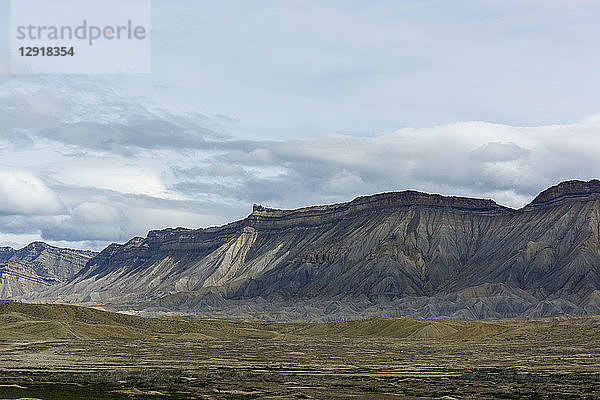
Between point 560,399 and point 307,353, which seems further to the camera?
point 307,353

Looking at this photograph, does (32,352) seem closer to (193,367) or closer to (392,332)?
(193,367)

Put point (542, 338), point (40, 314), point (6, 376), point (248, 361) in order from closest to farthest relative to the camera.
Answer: point (6, 376), point (248, 361), point (542, 338), point (40, 314)

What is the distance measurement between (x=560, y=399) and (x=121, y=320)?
128561mm

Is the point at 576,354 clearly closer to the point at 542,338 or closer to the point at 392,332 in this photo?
the point at 542,338

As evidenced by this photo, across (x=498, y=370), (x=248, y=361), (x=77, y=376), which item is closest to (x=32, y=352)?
(x=248, y=361)

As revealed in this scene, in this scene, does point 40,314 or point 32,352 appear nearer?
point 32,352

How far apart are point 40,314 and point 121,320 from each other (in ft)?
56.9

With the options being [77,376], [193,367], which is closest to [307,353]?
[193,367]

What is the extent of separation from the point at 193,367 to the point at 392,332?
289 feet

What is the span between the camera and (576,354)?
98188 mm

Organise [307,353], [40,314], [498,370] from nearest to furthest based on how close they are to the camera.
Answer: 1. [498,370]
2. [307,353]
3. [40,314]

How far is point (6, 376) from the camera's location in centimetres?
6228

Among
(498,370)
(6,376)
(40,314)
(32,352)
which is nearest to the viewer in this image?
(6,376)

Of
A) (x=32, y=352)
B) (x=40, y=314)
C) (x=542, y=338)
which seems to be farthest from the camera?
(x=40, y=314)
